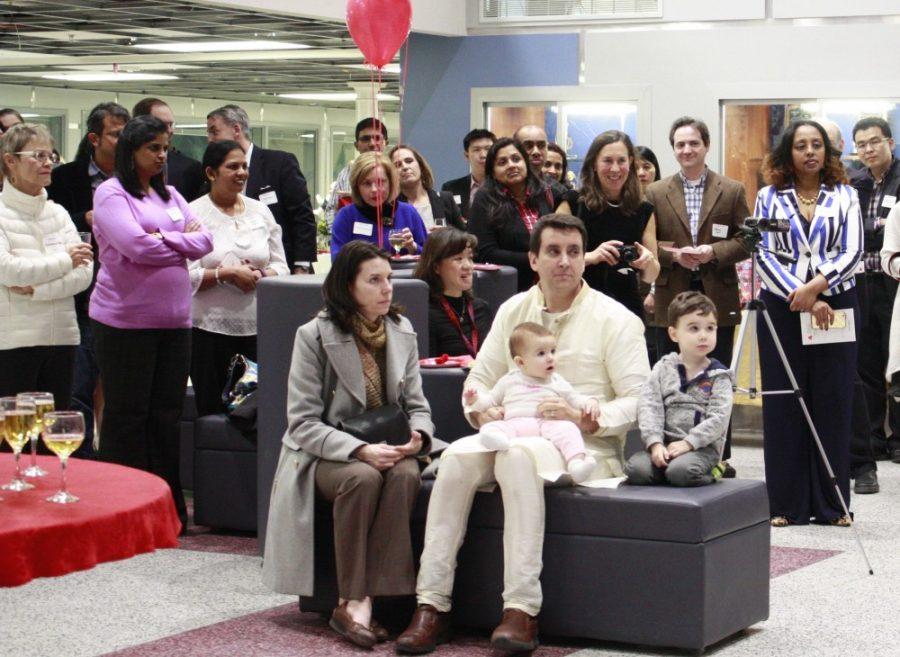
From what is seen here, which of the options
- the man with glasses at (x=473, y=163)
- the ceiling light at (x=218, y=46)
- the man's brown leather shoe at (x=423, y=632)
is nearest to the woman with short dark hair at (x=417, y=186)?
the man with glasses at (x=473, y=163)

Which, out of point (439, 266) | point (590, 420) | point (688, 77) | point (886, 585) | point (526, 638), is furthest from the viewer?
point (688, 77)

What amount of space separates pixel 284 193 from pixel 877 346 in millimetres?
3272

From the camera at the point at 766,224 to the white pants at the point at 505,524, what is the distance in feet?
6.19

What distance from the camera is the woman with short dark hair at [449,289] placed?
544cm

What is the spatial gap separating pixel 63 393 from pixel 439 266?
65.3 inches

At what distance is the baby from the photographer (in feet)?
13.8

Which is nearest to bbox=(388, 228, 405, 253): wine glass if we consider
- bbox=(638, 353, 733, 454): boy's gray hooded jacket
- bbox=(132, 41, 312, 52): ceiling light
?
bbox=(638, 353, 733, 454): boy's gray hooded jacket

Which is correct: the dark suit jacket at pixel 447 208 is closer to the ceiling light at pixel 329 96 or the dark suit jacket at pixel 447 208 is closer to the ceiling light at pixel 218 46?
the ceiling light at pixel 218 46

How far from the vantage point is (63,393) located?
581cm

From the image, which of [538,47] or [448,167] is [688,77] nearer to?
[538,47]

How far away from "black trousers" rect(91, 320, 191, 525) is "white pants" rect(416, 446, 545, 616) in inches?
67.4

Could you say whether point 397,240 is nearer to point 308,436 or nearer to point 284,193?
point 284,193

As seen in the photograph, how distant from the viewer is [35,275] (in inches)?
220

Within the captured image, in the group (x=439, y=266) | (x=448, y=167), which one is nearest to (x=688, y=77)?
(x=448, y=167)
